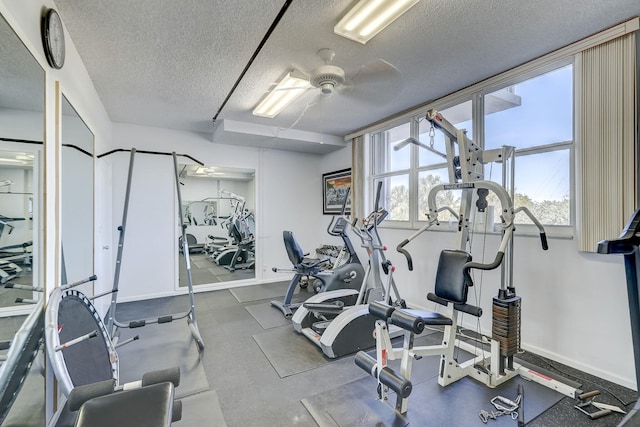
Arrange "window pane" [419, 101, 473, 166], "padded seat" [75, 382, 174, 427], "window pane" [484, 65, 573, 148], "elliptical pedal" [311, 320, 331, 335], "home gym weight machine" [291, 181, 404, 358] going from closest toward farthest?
"padded seat" [75, 382, 174, 427]
"window pane" [484, 65, 573, 148]
"home gym weight machine" [291, 181, 404, 358]
"elliptical pedal" [311, 320, 331, 335]
"window pane" [419, 101, 473, 166]

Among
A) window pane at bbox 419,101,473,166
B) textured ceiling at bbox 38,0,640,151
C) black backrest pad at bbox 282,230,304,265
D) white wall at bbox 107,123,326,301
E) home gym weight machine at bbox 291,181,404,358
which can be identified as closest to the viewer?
textured ceiling at bbox 38,0,640,151

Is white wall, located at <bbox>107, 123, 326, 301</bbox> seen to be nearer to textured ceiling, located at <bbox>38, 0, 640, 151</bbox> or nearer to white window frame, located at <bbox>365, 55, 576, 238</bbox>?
textured ceiling, located at <bbox>38, 0, 640, 151</bbox>

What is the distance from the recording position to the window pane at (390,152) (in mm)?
4270

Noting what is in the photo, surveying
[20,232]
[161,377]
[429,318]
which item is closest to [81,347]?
[20,232]

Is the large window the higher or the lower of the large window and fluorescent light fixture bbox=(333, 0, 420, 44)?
the lower

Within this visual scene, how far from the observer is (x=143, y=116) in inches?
161

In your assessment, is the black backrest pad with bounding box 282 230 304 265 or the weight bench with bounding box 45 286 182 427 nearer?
the weight bench with bounding box 45 286 182 427

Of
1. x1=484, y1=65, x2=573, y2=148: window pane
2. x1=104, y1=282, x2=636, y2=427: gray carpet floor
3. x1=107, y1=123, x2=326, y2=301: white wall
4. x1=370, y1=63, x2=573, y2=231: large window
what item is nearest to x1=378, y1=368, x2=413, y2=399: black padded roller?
x1=104, y1=282, x2=636, y2=427: gray carpet floor

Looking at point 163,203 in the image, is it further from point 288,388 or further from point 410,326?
point 410,326

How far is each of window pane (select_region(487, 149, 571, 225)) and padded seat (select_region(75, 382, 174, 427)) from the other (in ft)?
10.7

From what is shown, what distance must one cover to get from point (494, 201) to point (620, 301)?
4.27 feet

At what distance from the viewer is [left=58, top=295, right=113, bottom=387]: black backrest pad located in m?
1.60

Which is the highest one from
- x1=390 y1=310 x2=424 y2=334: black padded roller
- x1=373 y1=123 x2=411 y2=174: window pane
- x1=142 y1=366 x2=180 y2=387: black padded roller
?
x1=373 y1=123 x2=411 y2=174: window pane

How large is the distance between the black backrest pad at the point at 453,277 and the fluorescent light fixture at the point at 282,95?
6.86ft
